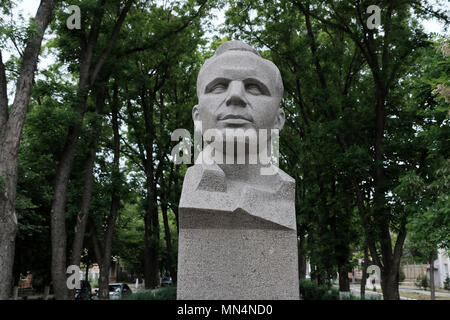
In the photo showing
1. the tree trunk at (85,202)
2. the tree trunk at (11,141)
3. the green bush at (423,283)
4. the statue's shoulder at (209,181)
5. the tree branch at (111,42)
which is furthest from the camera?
the green bush at (423,283)

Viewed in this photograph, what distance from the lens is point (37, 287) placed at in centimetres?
2555

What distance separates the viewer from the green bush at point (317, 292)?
45.2 ft

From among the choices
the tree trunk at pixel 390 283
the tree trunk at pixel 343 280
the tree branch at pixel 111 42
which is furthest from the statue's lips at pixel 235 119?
the tree trunk at pixel 343 280

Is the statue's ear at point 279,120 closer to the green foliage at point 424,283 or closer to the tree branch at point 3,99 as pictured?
the tree branch at point 3,99

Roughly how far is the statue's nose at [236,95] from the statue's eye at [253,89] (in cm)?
14

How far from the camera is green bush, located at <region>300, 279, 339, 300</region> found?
13773 millimetres

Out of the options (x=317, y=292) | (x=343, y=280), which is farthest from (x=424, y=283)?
(x=317, y=292)

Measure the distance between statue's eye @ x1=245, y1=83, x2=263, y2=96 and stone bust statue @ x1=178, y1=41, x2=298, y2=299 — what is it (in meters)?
0.01

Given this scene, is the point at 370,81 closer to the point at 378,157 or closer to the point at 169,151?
the point at 378,157

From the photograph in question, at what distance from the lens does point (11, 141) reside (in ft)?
27.4

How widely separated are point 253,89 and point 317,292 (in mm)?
12079
